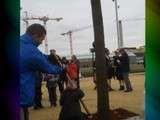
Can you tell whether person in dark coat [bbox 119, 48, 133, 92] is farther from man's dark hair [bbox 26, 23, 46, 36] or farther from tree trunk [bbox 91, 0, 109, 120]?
man's dark hair [bbox 26, 23, 46, 36]

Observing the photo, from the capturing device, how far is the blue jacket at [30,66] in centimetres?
376

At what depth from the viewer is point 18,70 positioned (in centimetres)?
213

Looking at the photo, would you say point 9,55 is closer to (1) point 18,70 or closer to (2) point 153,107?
(1) point 18,70

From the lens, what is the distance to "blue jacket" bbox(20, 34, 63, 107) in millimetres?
3756

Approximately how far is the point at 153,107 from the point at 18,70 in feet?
1.87

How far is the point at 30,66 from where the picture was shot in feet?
12.8

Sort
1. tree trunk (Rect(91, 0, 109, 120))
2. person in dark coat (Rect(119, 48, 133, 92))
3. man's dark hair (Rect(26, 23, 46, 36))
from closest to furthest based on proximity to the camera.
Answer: man's dark hair (Rect(26, 23, 46, 36)) < tree trunk (Rect(91, 0, 109, 120)) < person in dark coat (Rect(119, 48, 133, 92))

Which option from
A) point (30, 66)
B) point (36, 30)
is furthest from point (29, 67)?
point (36, 30)

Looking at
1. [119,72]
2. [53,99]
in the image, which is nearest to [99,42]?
[53,99]

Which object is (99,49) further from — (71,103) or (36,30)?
(36,30)

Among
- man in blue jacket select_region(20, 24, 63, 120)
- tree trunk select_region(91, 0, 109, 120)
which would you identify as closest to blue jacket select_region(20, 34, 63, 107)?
man in blue jacket select_region(20, 24, 63, 120)

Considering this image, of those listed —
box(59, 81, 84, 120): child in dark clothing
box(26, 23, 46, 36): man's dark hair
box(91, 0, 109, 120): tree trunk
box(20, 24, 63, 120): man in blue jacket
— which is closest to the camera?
box(20, 24, 63, 120): man in blue jacket

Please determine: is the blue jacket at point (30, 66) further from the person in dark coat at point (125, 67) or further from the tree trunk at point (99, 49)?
the person in dark coat at point (125, 67)

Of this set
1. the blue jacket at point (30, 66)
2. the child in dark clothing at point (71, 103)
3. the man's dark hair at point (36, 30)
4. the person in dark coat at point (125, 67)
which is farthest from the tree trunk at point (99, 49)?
the person in dark coat at point (125, 67)
